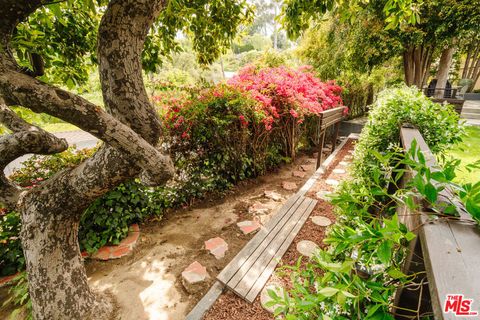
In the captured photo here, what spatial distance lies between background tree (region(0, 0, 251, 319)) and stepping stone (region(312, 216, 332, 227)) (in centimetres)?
271

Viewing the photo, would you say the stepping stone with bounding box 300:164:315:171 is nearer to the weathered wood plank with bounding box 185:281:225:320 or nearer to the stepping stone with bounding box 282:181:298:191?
the stepping stone with bounding box 282:181:298:191

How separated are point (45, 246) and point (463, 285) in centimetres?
252

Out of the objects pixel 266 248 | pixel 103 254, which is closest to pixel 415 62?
pixel 266 248

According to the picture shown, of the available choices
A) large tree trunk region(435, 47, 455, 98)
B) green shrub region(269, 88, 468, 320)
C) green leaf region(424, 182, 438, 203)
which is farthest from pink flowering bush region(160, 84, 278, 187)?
large tree trunk region(435, 47, 455, 98)

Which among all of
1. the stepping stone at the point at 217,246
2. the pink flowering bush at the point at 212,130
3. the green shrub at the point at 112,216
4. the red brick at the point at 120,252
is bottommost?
the stepping stone at the point at 217,246

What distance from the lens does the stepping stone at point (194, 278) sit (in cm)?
249

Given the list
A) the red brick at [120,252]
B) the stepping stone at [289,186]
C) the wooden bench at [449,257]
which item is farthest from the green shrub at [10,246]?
the stepping stone at [289,186]

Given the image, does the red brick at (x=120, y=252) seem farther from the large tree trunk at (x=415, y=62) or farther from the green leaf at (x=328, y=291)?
the large tree trunk at (x=415, y=62)

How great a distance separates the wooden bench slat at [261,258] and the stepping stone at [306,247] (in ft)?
0.70

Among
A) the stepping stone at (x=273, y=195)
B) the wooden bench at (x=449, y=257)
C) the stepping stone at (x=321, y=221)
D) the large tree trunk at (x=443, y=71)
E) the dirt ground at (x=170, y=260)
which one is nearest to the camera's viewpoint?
the wooden bench at (x=449, y=257)

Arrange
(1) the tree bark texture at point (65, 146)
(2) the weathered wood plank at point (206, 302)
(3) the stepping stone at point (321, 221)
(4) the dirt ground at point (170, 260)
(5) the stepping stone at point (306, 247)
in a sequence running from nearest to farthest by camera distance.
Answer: (1) the tree bark texture at point (65, 146) < (2) the weathered wood plank at point (206, 302) < (4) the dirt ground at point (170, 260) < (5) the stepping stone at point (306, 247) < (3) the stepping stone at point (321, 221)

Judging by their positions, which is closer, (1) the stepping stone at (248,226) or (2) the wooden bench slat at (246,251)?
(2) the wooden bench slat at (246,251)

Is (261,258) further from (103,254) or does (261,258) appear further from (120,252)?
(103,254)

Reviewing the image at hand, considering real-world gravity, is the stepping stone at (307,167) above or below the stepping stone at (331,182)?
below
